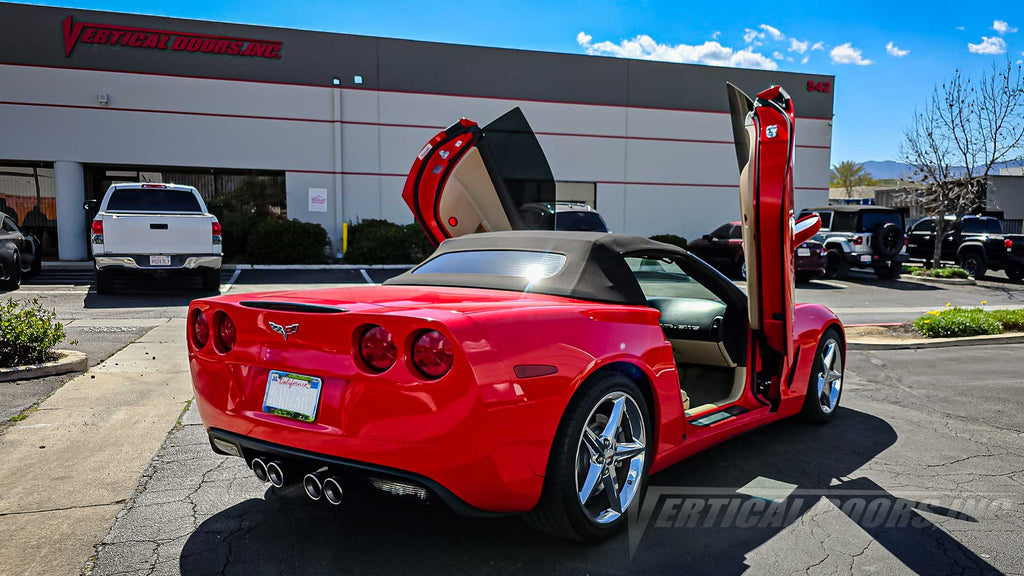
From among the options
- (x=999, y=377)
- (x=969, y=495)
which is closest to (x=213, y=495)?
(x=969, y=495)

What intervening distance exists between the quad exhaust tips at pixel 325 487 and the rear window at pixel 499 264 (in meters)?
1.35

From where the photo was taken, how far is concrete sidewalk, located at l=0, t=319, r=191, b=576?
2.91m

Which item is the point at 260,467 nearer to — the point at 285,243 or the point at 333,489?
the point at 333,489

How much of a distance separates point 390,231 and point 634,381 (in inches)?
639

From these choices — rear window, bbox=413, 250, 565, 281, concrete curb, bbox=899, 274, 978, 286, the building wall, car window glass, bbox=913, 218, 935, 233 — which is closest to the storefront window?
the building wall

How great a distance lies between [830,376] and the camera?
16.3 feet

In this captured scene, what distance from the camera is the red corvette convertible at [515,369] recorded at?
8.12ft

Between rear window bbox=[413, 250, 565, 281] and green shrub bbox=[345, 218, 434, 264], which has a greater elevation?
rear window bbox=[413, 250, 565, 281]

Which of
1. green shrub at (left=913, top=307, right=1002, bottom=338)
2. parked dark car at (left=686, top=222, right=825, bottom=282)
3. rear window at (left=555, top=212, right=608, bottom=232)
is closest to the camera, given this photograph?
green shrub at (left=913, top=307, right=1002, bottom=338)

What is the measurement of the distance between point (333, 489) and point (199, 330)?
111 centimetres

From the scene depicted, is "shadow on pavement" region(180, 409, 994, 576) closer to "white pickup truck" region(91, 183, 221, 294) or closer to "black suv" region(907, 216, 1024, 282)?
"white pickup truck" region(91, 183, 221, 294)

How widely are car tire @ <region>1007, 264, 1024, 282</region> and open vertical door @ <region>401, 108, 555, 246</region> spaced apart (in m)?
17.2

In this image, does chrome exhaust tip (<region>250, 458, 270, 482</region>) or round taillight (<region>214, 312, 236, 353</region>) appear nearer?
chrome exhaust tip (<region>250, 458, 270, 482</region>)

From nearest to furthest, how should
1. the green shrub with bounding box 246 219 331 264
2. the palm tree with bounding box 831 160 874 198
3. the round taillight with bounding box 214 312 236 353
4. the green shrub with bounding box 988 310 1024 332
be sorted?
the round taillight with bounding box 214 312 236 353 < the green shrub with bounding box 988 310 1024 332 < the green shrub with bounding box 246 219 331 264 < the palm tree with bounding box 831 160 874 198
